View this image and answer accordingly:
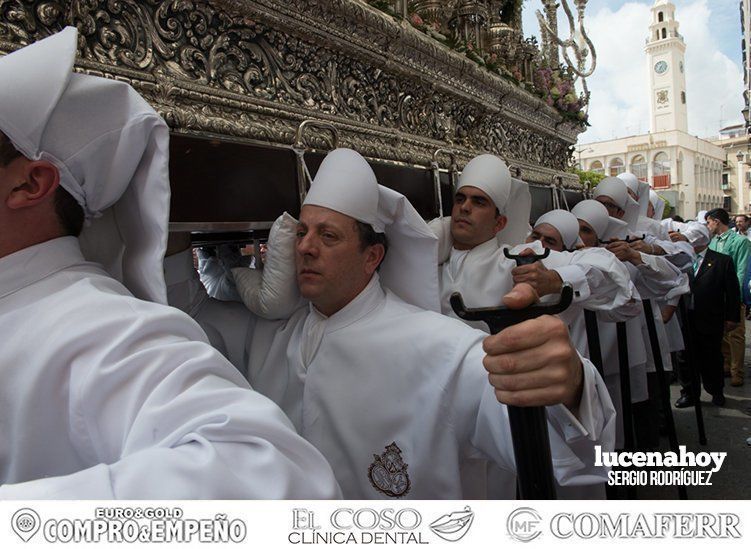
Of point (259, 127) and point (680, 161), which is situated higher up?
point (680, 161)

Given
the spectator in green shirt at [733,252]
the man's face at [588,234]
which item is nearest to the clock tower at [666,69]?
the man's face at [588,234]

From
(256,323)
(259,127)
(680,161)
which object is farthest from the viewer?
(680,161)

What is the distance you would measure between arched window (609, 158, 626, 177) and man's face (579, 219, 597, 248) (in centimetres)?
153

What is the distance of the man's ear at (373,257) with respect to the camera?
1.42 m

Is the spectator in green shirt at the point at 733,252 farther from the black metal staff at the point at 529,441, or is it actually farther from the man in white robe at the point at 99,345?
the man in white robe at the point at 99,345

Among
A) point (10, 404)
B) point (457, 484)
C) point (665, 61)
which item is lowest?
point (457, 484)

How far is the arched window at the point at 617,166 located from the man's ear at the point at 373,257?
11.4ft

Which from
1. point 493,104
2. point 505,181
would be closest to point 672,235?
point 493,104

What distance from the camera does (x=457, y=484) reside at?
4.03 feet

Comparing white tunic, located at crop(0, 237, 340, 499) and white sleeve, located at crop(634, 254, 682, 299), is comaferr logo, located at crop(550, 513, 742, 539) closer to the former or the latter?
white tunic, located at crop(0, 237, 340, 499)

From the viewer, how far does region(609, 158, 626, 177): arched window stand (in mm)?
4398

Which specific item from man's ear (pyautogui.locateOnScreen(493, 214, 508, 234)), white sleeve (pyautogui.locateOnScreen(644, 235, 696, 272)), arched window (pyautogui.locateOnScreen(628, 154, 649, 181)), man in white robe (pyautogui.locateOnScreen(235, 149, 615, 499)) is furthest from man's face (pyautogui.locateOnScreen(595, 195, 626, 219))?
man in white robe (pyautogui.locateOnScreen(235, 149, 615, 499))

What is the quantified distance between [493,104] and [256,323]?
1.77 metres

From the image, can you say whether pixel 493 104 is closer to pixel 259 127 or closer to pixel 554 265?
pixel 554 265
